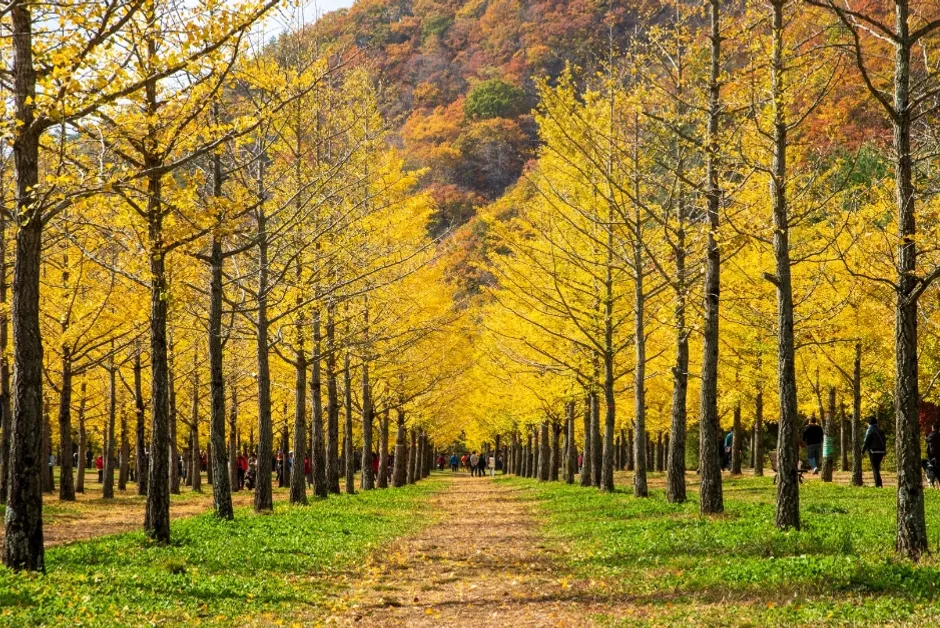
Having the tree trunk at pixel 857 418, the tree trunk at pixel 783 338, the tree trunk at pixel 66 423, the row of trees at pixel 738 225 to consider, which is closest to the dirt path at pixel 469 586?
the tree trunk at pixel 783 338

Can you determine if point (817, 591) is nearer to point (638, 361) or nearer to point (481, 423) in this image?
point (638, 361)

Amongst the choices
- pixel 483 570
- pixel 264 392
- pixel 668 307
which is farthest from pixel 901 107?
pixel 264 392

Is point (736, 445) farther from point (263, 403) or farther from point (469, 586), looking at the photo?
point (469, 586)

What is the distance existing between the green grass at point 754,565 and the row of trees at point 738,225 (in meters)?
0.81

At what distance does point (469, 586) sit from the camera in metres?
8.83

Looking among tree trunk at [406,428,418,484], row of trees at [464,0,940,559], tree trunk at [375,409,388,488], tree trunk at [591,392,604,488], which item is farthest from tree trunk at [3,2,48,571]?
tree trunk at [406,428,418,484]

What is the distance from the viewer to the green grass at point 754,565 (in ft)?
21.3

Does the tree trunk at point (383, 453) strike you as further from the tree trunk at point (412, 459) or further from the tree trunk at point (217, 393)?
the tree trunk at point (217, 393)

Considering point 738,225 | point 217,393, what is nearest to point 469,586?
point 738,225

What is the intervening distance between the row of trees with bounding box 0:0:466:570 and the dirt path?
314 cm

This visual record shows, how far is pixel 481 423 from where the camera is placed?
49094 mm

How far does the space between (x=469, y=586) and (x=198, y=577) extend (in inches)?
104

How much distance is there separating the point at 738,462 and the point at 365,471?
530 inches

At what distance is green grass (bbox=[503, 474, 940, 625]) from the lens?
6.49 m
